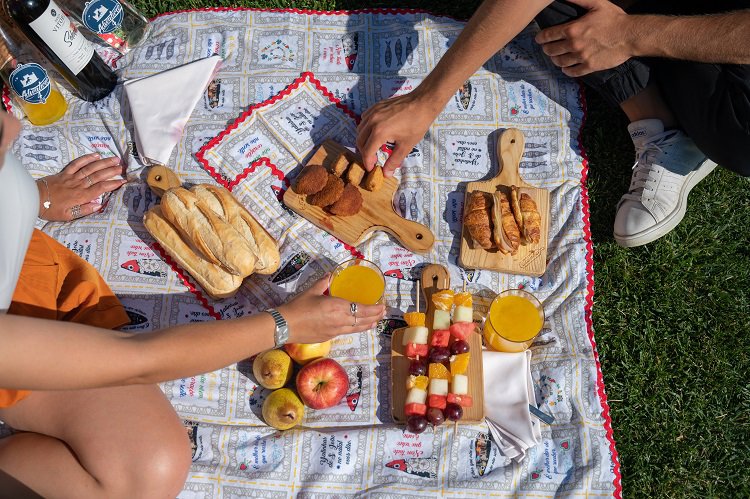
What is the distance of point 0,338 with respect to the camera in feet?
5.06

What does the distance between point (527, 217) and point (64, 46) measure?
2.34 meters

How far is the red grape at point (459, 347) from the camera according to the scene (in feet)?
8.05

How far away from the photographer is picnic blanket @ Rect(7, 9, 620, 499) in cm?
247

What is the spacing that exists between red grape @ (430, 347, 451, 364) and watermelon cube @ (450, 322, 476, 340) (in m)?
0.08

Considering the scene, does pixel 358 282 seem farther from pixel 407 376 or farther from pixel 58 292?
pixel 58 292

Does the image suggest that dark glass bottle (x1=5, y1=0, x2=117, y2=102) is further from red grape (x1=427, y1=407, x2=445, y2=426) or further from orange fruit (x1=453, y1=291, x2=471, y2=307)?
red grape (x1=427, y1=407, x2=445, y2=426)

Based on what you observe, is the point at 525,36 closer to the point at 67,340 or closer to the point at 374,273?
the point at 374,273

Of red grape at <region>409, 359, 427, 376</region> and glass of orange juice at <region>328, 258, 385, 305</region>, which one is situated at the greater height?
glass of orange juice at <region>328, 258, 385, 305</region>

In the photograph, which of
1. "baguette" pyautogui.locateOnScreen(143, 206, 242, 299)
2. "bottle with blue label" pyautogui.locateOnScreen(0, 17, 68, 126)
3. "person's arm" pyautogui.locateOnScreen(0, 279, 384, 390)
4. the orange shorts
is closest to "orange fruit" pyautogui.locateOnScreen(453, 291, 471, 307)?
"person's arm" pyautogui.locateOnScreen(0, 279, 384, 390)

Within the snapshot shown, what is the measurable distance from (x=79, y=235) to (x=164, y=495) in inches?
51.5

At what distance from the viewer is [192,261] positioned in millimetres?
2576

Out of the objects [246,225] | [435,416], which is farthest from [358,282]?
[435,416]

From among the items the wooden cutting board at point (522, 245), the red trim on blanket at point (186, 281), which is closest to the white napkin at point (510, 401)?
the wooden cutting board at point (522, 245)

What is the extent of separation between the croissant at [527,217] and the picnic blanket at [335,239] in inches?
8.0
